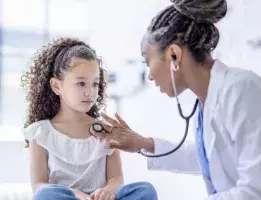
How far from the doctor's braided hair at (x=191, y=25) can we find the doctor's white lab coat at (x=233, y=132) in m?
0.07

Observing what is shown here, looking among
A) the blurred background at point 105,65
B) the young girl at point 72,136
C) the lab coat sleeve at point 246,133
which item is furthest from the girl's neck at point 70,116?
the lab coat sleeve at point 246,133

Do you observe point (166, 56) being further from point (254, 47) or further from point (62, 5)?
point (62, 5)

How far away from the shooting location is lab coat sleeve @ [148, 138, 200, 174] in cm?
148

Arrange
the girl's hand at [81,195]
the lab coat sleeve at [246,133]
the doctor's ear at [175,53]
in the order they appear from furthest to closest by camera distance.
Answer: the girl's hand at [81,195]
the doctor's ear at [175,53]
the lab coat sleeve at [246,133]

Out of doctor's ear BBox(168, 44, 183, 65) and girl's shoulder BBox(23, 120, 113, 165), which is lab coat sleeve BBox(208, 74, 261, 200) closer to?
doctor's ear BBox(168, 44, 183, 65)

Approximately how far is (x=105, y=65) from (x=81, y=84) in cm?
80

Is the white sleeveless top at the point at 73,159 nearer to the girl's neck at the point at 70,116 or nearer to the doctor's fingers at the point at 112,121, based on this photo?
the girl's neck at the point at 70,116

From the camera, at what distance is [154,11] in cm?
225

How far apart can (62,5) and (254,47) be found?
49.7 inches

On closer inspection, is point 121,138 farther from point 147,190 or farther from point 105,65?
point 105,65

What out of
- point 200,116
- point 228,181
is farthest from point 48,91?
point 228,181

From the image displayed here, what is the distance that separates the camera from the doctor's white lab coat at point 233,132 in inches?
41.0

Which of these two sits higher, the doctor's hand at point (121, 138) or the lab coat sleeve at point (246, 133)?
the lab coat sleeve at point (246, 133)

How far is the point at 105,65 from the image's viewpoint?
2.50 meters
